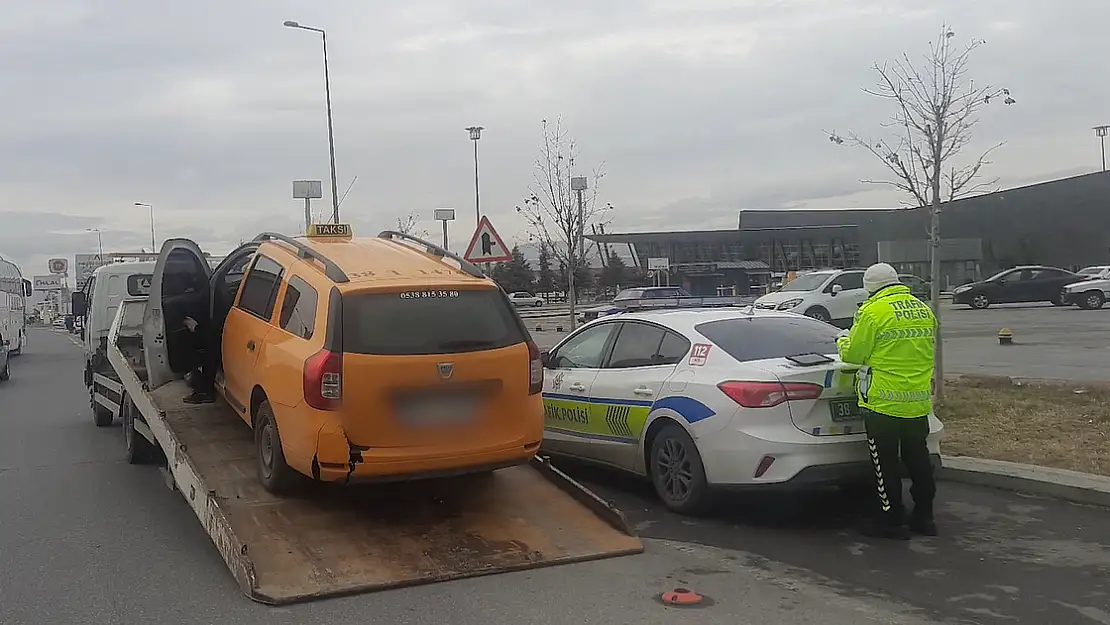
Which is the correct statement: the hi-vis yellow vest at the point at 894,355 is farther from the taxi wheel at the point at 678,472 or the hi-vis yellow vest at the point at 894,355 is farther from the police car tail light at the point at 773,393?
the taxi wheel at the point at 678,472

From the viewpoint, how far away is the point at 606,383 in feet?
27.6

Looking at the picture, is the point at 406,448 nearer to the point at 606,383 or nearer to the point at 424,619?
the point at 424,619

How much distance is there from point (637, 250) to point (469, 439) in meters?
58.9

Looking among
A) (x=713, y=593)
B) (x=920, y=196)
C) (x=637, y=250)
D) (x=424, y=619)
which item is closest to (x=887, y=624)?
(x=713, y=593)

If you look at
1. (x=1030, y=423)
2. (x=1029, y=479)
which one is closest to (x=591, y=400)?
(x=1029, y=479)

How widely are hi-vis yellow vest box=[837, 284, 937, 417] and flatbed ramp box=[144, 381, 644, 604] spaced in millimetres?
1832

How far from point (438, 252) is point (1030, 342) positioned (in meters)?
16.0

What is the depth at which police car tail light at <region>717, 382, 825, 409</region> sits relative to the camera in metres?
6.90

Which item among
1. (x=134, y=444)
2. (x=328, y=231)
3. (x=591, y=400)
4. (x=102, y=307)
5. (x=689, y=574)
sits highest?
(x=328, y=231)

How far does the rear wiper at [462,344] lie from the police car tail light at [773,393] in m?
1.74

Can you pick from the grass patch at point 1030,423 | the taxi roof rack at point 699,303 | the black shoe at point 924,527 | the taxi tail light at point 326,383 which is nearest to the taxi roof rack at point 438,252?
the taxi tail light at point 326,383

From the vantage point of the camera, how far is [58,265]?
324 ft

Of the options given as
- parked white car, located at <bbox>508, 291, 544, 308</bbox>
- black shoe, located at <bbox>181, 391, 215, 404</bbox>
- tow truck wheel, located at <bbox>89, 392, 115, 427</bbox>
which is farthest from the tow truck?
parked white car, located at <bbox>508, 291, 544, 308</bbox>

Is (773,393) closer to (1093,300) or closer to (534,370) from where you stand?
(534,370)
